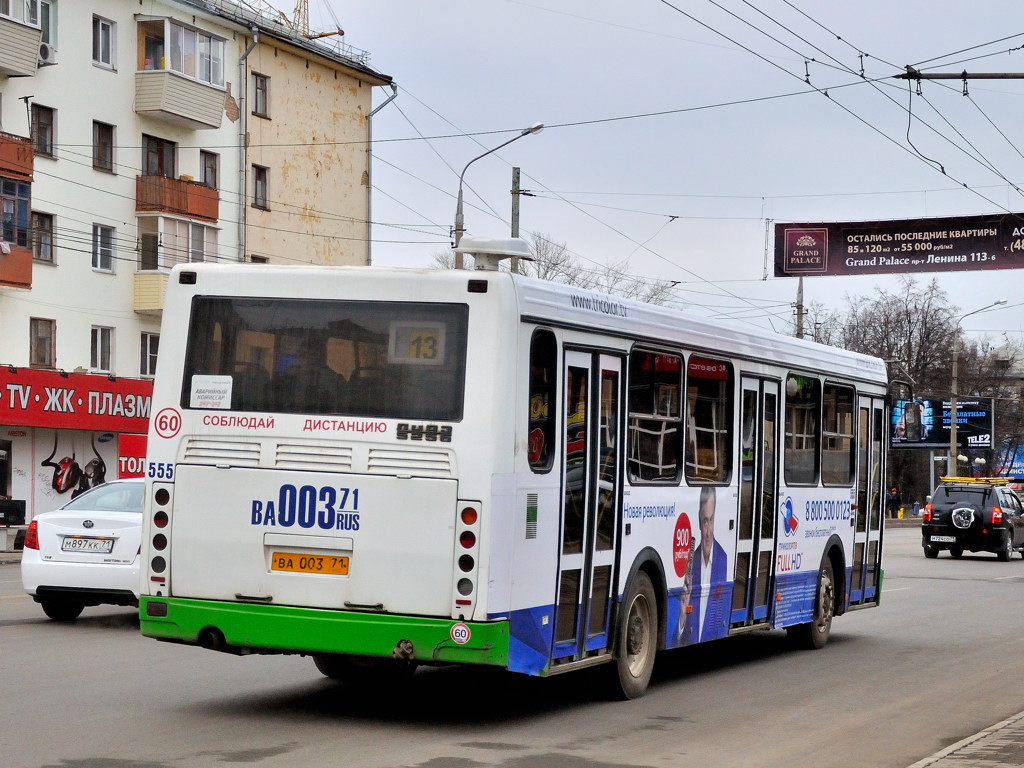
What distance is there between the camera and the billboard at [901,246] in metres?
34.4

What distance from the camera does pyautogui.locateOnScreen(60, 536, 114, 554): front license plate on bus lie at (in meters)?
14.8

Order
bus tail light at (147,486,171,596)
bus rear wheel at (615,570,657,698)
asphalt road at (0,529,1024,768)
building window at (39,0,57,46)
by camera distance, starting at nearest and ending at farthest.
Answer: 1. asphalt road at (0,529,1024,768)
2. bus tail light at (147,486,171,596)
3. bus rear wheel at (615,570,657,698)
4. building window at (39,0,57,46)

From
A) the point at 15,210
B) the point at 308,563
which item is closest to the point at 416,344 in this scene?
the point at 308,563

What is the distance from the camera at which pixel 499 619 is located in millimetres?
8852

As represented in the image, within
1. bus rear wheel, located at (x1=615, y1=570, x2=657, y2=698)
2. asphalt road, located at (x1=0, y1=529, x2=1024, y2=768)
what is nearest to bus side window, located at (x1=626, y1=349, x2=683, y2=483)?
bus rear wheel, located at (x1=615, y1=570, x2=657, y2=698)

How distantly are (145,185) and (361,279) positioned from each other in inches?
1384

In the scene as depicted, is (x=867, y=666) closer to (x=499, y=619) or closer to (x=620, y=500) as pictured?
(x=620, y=500)

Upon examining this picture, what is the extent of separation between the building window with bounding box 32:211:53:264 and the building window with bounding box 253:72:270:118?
9356 mm

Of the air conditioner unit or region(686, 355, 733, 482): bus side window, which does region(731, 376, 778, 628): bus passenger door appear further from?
the air conditioner unit

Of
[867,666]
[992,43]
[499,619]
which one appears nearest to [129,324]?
[992,43]

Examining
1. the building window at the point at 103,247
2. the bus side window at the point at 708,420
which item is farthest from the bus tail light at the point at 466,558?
the building window at the point at 103,247

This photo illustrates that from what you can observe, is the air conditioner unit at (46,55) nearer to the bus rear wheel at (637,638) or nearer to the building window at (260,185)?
the building window at (260,185)

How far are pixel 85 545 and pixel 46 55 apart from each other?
27.2m

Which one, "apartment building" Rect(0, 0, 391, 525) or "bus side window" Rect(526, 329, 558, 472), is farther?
"apartment building" Rect(0, 0, 391, 525)
